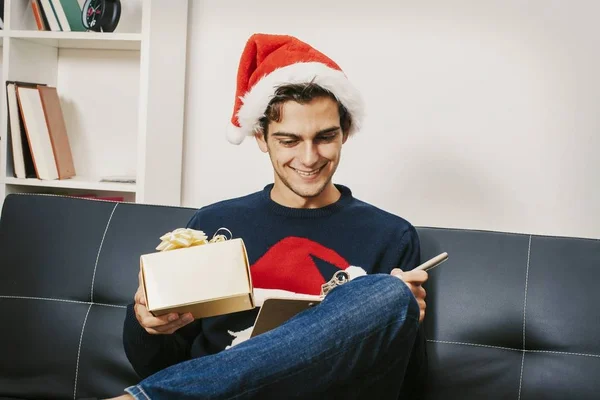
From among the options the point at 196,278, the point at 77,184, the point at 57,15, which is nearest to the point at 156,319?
the point at 196,278

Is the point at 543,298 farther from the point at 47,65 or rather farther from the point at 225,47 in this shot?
the point at 47,65

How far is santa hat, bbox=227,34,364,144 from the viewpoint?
5.37ft

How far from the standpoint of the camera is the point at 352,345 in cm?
126

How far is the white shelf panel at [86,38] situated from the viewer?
2250 mm

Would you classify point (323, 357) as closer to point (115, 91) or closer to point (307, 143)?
point (307, 143)

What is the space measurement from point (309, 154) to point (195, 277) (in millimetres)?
396

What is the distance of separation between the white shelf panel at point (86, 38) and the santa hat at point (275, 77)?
23.4 inches

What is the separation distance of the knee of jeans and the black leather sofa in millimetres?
369

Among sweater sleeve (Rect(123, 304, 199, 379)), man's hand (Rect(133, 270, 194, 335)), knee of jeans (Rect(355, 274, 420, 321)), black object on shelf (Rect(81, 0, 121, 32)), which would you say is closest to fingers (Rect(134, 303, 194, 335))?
man's hand (Rect(133, 270, 194, 335))

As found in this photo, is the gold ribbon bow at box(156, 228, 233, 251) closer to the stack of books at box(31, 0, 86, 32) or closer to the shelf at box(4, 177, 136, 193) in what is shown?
the shelf at box(4, 177, 136, 193)

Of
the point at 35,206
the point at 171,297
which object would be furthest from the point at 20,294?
the point at 171,297

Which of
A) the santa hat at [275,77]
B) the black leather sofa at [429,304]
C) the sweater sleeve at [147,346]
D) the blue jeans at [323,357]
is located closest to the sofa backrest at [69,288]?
the black leather sofa at [429,304]

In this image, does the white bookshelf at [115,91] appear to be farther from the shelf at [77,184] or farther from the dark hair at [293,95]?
the dark hair at [293,95]

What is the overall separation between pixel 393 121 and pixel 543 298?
793 millimetres
